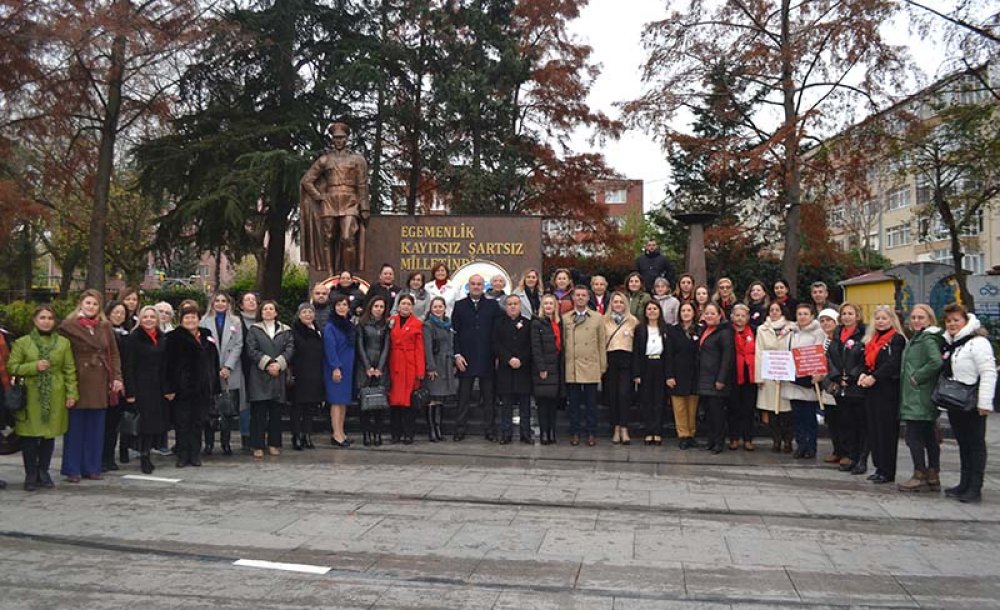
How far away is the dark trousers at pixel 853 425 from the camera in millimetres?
8927

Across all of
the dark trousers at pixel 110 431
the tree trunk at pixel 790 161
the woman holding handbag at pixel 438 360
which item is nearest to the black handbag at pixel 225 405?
the dark trousers at pixel 110 431

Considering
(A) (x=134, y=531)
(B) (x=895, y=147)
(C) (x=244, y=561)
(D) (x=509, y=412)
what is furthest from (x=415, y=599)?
(B) (x=895, y=147)

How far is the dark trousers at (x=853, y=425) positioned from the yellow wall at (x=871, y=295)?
38.9ft

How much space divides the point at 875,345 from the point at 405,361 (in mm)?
5222

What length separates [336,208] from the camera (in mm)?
14344

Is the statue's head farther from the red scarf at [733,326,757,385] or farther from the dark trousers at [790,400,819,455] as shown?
the dark trousers at [790,400,819,455]

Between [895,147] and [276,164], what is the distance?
52.7 ft

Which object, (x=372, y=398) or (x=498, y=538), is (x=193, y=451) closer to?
(x=372, y=398)

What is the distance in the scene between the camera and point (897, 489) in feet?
26.5

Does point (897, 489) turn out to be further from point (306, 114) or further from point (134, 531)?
point (306, 114)

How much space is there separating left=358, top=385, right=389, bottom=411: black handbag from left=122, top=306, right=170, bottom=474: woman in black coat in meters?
2.22

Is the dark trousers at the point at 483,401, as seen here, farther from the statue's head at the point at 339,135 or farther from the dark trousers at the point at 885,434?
the statue's head at the point at 339,135

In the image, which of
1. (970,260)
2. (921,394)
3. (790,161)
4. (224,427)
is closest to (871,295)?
(790,161)

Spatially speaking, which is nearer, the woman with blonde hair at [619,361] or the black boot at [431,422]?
the woman with blonde hair at [619,361]
